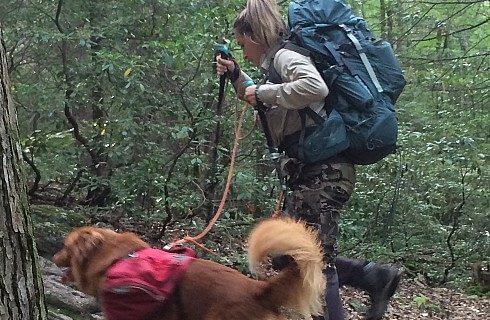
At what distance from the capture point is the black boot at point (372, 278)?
13.3ft

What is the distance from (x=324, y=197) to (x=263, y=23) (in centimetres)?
102

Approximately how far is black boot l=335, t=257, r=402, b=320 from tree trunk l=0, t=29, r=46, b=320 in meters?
2.22

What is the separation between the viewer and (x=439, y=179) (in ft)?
30.7

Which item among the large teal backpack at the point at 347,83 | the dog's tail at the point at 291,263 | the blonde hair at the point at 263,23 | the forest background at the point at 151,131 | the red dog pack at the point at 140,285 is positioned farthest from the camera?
the forest background at the point at 151,131

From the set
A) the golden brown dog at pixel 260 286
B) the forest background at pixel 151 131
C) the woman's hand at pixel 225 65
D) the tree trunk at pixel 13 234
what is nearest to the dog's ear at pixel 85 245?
the golden brown dog at pixel 260 286

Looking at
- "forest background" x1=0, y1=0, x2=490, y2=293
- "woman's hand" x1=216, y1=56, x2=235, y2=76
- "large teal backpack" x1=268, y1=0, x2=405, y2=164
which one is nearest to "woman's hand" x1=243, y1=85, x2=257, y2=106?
"large teal backpack" x1=268, y1=0, x2=405, y2=164

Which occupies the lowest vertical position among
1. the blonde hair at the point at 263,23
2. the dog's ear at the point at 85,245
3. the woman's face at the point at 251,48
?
the dog's ear at the point at 85,245

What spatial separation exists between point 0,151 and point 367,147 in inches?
79.7

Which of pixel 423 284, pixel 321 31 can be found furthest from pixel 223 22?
pixel 423 284

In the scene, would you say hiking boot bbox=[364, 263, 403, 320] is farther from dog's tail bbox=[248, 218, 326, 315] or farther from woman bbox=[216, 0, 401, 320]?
dog's tail bbox=[248, 218, 326, 315]

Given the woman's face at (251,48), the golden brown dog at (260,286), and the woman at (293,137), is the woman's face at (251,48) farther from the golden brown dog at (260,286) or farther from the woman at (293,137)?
the golden brown dog at (260,286)

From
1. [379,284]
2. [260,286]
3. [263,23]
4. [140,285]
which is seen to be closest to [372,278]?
[379,284]

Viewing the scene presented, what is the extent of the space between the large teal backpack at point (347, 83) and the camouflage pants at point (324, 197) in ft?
0.30

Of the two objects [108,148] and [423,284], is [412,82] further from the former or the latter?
[108,148]
